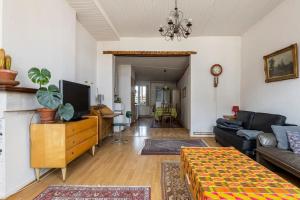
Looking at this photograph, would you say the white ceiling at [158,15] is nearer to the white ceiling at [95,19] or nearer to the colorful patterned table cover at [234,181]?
the white ceiling at [95,19]

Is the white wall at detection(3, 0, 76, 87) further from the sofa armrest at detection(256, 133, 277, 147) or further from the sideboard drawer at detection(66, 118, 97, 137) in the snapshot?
the sofa armrest at detection(256, 133, 277, 147)

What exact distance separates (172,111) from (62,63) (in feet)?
20.7

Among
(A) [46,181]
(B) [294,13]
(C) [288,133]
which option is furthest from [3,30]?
(B) [294,13]

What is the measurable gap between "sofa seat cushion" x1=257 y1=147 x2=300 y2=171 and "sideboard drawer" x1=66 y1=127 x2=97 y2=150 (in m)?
2.77

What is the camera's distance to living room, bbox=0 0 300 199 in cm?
212

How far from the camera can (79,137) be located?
112 inches

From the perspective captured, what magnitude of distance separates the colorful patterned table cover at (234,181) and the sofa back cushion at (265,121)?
151 cm

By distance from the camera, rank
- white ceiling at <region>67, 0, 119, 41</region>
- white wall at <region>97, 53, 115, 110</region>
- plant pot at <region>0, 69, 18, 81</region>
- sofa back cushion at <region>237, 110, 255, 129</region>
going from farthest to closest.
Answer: white wall at <region>97, 53, 115, 110</region>
sofa back cushion at <region>237, 110, 255, 129</region>
white ceiling at <region>67, 0, 119, 41</region>
plant pot at <region>0, 69, 18, 81</region>

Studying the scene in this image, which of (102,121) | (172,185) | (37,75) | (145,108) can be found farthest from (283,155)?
(145,108)

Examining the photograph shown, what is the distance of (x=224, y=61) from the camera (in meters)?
5.45

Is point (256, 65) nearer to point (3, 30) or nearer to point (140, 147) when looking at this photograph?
point (140, 147)

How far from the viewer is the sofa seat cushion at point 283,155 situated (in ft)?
6.96

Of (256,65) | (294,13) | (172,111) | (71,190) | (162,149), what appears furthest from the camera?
(172,111)

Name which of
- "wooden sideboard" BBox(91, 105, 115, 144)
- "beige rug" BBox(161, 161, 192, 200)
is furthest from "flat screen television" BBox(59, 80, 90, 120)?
"beige rug" BBox(161, 161, 192, 200)
